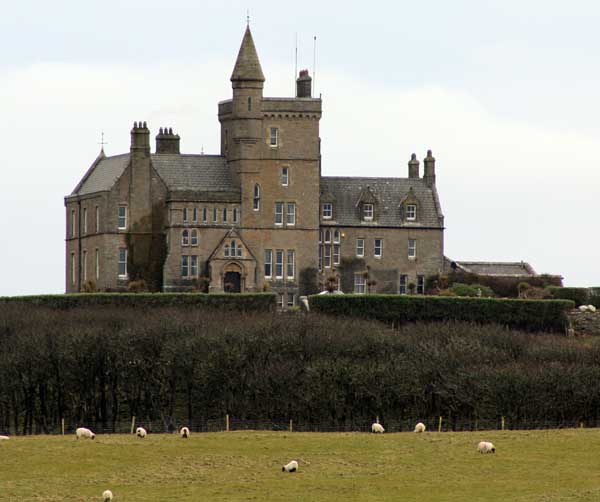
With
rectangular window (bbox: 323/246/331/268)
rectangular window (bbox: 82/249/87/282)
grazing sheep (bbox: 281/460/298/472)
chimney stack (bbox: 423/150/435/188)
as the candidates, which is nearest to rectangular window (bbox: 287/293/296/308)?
rectangular window (bbox: 323/246/331/268)

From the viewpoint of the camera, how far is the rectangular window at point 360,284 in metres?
158

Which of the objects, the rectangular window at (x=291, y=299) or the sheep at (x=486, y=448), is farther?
the rectangular window at (x=291, y=299)

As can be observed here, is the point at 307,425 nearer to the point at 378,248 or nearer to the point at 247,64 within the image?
the point at 247,64

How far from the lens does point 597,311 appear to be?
145m

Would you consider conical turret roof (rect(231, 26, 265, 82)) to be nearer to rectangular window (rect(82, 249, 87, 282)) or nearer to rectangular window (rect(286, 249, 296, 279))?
rectangular window (rect(286, 249, 296, 279))

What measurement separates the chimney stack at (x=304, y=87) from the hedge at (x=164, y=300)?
21.4 m

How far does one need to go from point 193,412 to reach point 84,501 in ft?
114

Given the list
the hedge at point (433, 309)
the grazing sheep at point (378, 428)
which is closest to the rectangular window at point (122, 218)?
the hedge at point (433, 309)

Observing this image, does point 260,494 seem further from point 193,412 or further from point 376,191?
point 376,191

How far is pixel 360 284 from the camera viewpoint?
520 feet

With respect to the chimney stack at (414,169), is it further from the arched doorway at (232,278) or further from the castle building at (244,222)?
the arched doorway at (232,278)

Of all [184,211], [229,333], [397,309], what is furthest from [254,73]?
[229,333]

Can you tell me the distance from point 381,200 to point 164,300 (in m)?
26.7

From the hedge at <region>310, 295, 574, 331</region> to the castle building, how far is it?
12.4 m
